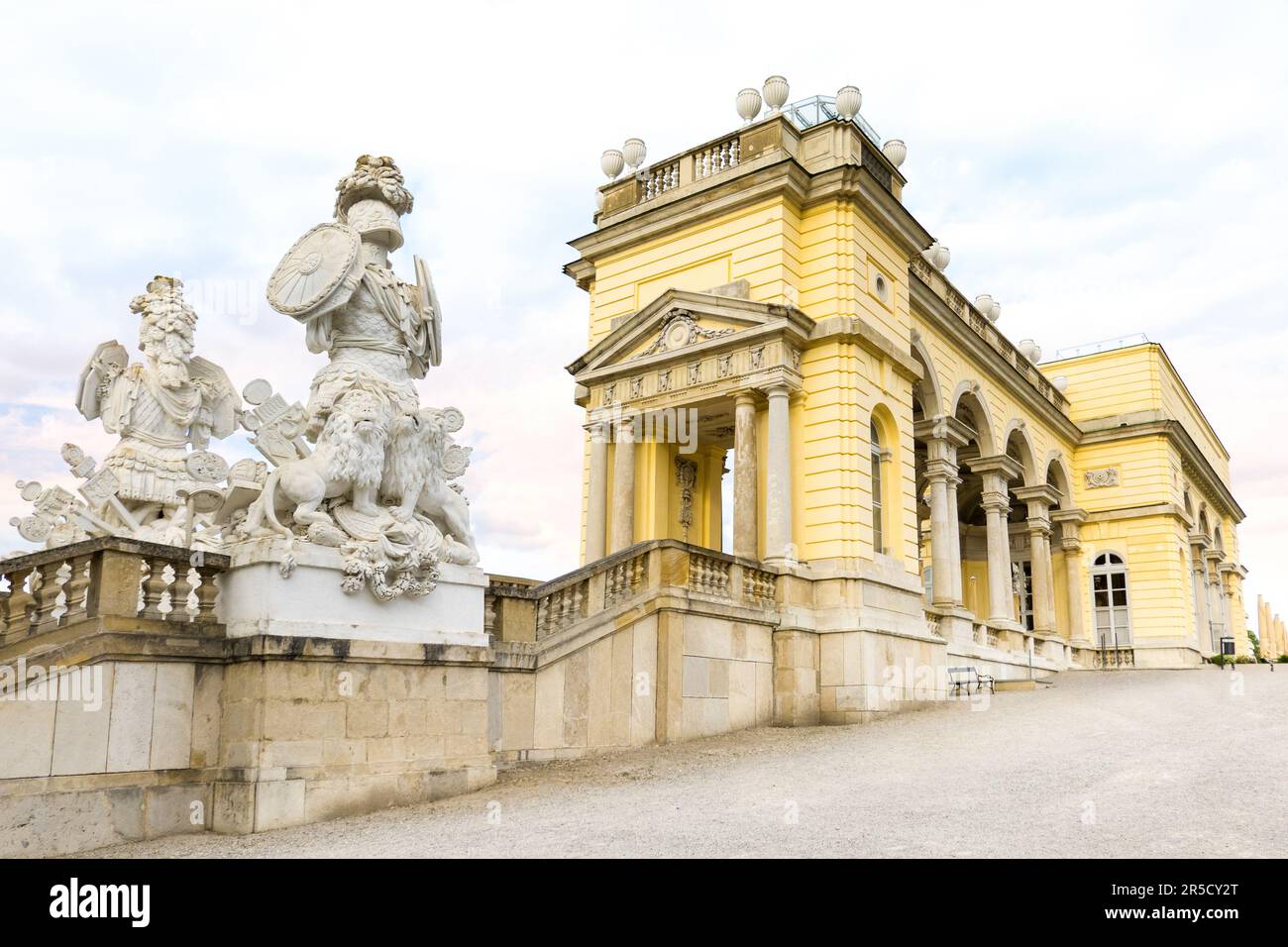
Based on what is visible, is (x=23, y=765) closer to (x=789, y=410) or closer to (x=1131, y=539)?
(x=789, y=410)

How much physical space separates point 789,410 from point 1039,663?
12063mm

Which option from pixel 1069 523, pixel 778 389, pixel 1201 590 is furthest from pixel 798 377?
pixel 1201 590

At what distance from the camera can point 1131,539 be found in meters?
30.5

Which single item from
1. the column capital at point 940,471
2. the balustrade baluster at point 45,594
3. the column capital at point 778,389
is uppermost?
the column capital at point 778,389

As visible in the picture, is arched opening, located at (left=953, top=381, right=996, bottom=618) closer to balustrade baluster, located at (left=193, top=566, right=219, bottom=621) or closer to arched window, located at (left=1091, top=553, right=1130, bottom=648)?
arched window, located at (left=1091, top=553, right=1130, bottom=648)

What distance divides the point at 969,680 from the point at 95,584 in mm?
15960

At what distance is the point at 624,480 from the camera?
62.0 feet

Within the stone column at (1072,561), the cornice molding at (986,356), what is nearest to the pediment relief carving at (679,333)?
the cornice molding at (986,356)

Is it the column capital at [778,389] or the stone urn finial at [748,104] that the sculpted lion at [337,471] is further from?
the stone urn finial at [748,104]

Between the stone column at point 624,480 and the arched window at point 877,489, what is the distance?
4.29 m

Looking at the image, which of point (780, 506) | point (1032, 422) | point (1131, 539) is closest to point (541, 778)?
point (780, 506)

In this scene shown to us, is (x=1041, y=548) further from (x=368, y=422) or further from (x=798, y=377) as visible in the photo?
(x=368, y=422)

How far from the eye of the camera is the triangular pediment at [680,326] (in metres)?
16.8

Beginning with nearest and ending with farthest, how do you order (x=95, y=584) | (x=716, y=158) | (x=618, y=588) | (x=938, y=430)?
(x=95, y=584)
(x=618, y=588)
(x=716, y=158)
(x=938, y=430)
